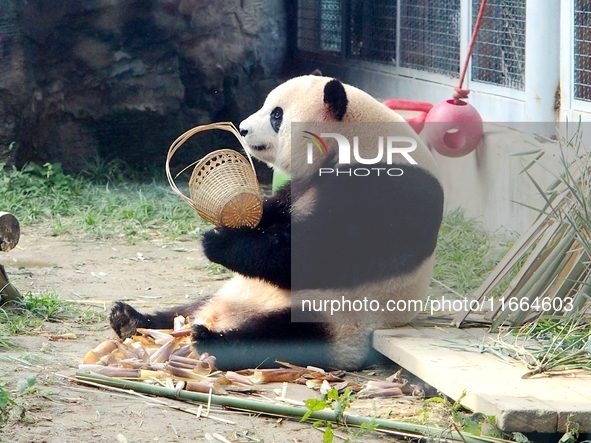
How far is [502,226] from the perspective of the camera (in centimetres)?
532

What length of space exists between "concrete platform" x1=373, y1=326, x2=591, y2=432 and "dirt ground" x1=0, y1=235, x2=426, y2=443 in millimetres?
172

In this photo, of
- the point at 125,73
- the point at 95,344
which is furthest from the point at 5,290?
the point at 125,73

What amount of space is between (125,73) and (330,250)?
5.00 meters

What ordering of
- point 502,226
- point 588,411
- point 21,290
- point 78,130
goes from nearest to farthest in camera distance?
point 588,411
point 21,290
point 502,226
point 78,130

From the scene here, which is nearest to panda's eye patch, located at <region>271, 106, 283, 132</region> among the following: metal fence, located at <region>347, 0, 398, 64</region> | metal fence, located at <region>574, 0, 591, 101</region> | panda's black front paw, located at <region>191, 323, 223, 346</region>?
panda's black front paw, located at <region>191, 323, 223, 346</region>

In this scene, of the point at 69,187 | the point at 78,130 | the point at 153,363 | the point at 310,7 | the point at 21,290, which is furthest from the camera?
the point at 310,7

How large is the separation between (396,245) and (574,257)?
27.4 inches

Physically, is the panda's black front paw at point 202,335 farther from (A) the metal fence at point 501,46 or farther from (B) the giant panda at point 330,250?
(A) the metal fence at point 501,46

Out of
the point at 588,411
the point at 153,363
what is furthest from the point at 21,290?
the point at 588,411

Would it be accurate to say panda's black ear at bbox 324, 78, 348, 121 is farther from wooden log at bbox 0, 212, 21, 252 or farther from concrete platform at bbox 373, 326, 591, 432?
wooden log at bbox 0, 212, 21, 252

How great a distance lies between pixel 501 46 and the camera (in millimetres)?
5637

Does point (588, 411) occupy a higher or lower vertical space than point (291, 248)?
lower

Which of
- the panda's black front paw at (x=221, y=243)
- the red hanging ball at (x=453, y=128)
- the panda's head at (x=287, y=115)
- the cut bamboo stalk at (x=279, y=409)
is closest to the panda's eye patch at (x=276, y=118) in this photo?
the panda's head at (x=287, y=115)

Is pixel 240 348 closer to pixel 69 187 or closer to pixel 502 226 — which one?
pixel 502 226
